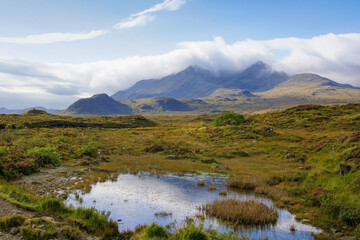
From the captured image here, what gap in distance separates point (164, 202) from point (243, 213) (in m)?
6.72

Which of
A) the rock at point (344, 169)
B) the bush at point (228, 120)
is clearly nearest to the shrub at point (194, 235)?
the rock at point (344, 169)

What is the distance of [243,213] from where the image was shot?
16.8 meters

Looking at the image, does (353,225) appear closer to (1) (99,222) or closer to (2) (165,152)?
(1) (99,222)

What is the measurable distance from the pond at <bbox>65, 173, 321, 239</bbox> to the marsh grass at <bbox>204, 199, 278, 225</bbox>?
63cm

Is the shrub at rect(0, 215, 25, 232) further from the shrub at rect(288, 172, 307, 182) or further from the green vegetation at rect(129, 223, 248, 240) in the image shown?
the shrub at rect(288, 172, 307, 182)

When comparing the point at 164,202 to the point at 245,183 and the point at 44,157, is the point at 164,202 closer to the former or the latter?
the point at 245,183

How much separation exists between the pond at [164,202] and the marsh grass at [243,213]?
0.63m

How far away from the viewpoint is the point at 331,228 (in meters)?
15.4

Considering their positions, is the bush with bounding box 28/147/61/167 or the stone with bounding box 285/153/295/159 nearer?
the bush with bounding box 28/147/61/167

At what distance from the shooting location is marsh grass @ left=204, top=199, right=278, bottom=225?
54.2 ft

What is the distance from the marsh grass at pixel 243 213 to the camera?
54.2 feet

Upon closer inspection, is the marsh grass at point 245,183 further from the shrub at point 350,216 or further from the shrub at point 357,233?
the shrub at point 357,233

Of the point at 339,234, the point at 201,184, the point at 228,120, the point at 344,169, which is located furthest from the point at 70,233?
the point at 228,120

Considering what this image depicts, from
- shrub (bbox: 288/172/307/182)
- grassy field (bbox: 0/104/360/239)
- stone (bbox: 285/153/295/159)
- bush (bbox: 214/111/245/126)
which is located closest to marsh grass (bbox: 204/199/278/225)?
grassy field (bbox: 0/104/360/239)
